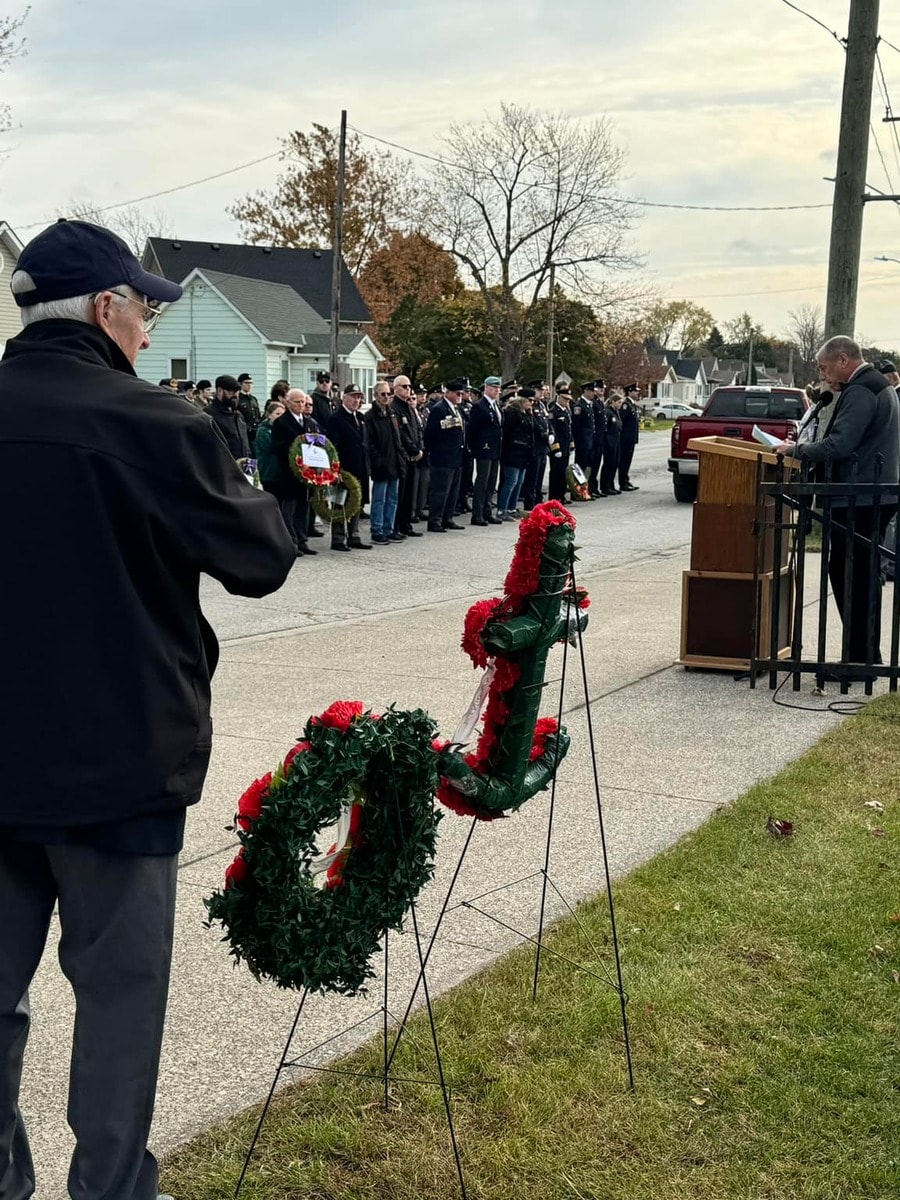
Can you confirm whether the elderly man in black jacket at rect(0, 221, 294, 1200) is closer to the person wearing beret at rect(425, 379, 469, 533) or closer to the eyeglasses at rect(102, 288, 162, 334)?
the eyeglasses at rect(102, 288, 162, 334)

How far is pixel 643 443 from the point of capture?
5347 cm

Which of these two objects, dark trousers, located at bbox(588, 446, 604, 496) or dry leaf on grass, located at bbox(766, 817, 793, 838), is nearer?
dry leaf on grass, located at bbox(766, 817, 793, 838)

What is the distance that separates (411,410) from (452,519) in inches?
92.5

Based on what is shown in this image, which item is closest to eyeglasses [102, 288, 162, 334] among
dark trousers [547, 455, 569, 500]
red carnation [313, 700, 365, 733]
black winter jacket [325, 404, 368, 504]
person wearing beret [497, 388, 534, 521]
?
red carnation [313, 700, 365, 733]

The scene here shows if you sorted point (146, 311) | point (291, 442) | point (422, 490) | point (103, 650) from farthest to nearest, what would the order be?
point (422, 490)
point (291, 442)
point (146, 311)
point (103, 650)

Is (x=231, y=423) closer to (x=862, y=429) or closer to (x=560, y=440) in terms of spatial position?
(x=560, y=440)

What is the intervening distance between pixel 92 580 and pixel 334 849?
89cm

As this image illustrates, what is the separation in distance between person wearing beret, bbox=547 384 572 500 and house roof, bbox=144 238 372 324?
112ft

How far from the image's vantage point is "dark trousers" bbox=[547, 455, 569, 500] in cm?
2375

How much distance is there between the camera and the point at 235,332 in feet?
157

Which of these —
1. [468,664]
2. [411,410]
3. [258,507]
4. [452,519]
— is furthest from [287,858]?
[452,519]

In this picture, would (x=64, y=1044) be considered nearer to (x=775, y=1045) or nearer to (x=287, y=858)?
(x=287, y=858)

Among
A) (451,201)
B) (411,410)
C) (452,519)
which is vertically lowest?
(452,519)

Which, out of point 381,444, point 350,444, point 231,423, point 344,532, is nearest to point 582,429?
point 231,423
